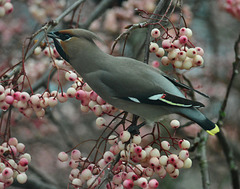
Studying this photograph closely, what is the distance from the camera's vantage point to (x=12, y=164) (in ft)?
6.34

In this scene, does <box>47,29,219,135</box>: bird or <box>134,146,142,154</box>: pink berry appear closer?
<box>134,146,142,154</box>: pink berry

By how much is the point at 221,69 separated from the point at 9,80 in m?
3.30

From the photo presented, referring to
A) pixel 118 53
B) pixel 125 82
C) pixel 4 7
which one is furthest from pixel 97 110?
pixel 118 53

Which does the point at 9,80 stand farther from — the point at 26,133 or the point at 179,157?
the point at 26,133

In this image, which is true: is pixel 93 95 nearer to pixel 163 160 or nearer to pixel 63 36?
pixel 63 36

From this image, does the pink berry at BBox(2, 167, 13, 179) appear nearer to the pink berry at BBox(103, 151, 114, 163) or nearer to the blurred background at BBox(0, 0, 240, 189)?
the pink berry at BBox(103, 151, 114, 163)

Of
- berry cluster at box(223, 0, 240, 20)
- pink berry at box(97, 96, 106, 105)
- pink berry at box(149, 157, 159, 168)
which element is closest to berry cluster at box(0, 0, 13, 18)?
pink berry at box(97, 96, 106, 105)

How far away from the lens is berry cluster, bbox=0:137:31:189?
1856mm

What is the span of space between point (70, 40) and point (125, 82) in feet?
1.14

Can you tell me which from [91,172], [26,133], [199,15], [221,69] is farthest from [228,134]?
[91,172]

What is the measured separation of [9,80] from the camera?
1.99m

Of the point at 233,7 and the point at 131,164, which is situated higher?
the point at 233,7

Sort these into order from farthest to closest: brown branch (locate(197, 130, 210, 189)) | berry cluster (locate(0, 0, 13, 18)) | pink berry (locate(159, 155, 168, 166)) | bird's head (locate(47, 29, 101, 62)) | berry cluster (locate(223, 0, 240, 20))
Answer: berry cluster (locate(223, 0, 240, 20)) < brown branch (locate(197, 130, 210, 189)) < berry cluster (locate(0, 0, 13, 18)) < bird's head (locate(47, 29, 101, 62)) < pink berry (locate(159, 155, 168, 166))

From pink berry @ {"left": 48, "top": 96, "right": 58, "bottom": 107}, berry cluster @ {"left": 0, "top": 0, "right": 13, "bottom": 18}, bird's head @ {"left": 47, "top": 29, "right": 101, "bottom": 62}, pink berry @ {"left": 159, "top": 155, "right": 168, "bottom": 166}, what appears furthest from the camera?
berry cluster @ {"left": 0, "top": 0, "right": 13, "bottom": 18}
